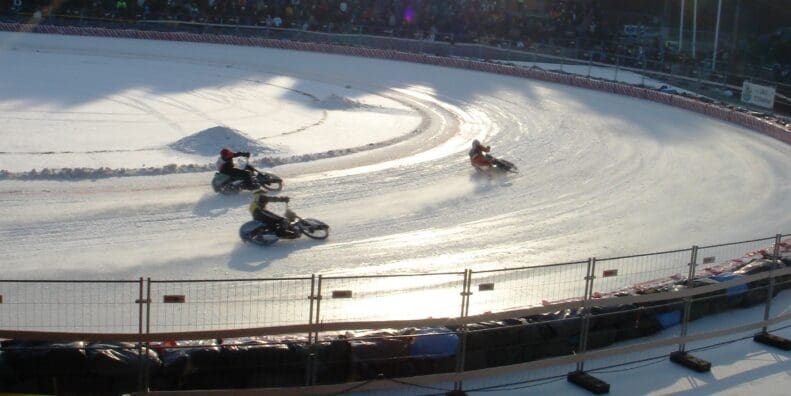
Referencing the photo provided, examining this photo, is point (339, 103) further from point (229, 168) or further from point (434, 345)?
point (434, 345)

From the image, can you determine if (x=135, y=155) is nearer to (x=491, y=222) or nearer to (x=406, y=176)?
(x=406, y=176)

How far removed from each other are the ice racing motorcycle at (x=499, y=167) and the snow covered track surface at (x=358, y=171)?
1.42ft

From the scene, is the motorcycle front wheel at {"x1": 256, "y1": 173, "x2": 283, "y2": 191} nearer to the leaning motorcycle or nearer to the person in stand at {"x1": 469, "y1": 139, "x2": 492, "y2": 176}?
the person in stand at {"x1": 469, "y1": 139, "x2": 492, "y2": 176}

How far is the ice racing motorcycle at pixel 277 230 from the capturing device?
1245cm

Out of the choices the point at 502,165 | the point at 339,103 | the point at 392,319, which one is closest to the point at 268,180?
the point at 502,165

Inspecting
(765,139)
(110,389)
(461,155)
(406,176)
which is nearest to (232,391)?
(110,389)

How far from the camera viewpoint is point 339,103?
2603cm

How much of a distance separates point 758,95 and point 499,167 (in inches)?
522

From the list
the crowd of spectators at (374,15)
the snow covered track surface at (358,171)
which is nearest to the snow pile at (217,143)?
the snow covered track surface at (358,171)

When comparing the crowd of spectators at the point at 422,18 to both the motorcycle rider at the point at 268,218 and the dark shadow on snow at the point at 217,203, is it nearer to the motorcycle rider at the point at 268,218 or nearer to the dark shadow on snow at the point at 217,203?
the dark shadow on snow at the point at 217,203

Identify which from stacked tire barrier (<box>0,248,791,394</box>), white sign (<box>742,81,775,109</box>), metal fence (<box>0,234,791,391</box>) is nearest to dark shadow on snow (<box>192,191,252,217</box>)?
metal fence (<box>0,234,791,391</box>)

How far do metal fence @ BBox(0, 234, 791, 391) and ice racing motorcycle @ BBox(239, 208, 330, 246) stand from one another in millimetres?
1761

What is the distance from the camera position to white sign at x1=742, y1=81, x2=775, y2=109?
2684cm

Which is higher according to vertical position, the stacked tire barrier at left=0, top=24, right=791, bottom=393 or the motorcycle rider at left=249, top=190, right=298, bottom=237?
the motorcycle rider at left=249, top=190, right=298, bottom=237
